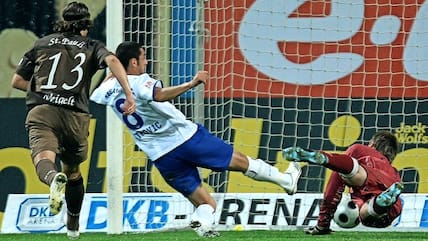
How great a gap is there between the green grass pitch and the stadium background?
0.85 m

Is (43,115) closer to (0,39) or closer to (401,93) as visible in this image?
(0,39)

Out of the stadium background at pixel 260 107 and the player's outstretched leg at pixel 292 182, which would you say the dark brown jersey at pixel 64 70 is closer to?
the player's outstretched leg at pixel 292 182

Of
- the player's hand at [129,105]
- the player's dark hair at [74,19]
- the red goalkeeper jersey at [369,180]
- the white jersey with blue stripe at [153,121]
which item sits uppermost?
the player's dark hair at [74,19]

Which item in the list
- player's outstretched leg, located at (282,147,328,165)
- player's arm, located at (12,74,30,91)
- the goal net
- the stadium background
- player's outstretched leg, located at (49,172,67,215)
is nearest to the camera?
player's outstretched leg, located at (49,172,67,215)

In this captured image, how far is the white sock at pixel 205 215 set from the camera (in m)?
8.14

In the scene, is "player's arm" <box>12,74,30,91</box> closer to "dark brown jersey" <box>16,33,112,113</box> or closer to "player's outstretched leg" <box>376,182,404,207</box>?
"dark brown jersey" <box>16,33,112,113</box>

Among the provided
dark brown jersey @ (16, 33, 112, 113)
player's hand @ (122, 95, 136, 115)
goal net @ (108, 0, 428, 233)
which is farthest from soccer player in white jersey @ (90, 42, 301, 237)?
goal net @ (108, 0, 428, 233)

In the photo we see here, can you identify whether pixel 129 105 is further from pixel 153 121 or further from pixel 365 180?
pixel 365 180

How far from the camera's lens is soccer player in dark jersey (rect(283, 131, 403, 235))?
8242 millimetres

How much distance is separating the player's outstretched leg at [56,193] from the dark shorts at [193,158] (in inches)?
45.3

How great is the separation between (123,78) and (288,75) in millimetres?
3171

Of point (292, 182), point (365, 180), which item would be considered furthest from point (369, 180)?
point (292, 182)

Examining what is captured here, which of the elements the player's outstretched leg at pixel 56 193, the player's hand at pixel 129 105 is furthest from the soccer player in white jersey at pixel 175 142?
the player's outstretched leg at pixel 56 193

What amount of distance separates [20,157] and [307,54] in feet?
9.28
